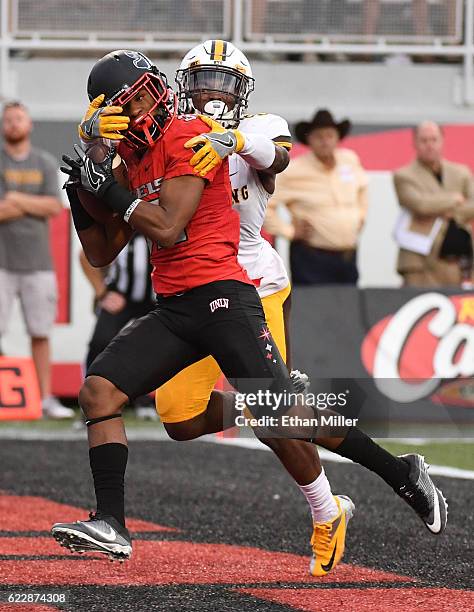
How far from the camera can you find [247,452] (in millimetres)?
9758

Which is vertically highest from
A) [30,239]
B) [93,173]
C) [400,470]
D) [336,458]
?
[93,173]

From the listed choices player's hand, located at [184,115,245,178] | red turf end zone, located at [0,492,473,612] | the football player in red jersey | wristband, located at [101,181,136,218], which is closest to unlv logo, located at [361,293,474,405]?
red turf end zone, located at [0,492,473,612]

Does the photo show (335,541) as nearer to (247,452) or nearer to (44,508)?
(44,508)

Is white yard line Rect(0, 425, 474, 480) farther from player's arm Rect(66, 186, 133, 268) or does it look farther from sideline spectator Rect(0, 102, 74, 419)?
player's arm Rect(66, 186, 133, 268)

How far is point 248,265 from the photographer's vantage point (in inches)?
231

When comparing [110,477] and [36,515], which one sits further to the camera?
[36,515]

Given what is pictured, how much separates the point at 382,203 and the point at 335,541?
6.96 metres

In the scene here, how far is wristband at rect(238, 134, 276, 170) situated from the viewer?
529 centimetres

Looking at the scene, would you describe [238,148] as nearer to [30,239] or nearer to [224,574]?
[224,574]

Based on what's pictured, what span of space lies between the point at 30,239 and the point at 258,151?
6.24 m

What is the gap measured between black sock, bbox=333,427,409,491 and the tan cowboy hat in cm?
581

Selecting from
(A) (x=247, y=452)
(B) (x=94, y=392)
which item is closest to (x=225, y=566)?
(B) (x=94, y=392)

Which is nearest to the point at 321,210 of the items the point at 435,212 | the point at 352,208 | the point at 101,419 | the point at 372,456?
the point at 352,208

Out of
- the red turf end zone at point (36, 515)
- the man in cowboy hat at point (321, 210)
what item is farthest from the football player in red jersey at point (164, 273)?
Answer: the man in cowboy hat at point (321, 210)
